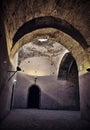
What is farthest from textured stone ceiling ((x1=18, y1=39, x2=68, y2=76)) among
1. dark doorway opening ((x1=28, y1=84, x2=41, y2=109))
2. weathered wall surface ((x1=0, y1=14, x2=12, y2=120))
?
weathered wall surface ((x1=0, y1=14, x2=12, y2=120))

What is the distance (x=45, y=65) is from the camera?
12719 millimetres

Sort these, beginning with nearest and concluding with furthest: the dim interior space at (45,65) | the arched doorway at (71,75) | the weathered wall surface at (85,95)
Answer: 1. the dim interior space at (45,65)
2. the weathered wall surface at (85,95)
3. the arched doorway at (71,75)

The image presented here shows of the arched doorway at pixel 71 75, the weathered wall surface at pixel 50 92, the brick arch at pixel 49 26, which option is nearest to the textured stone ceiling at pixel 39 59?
the arched doorway at pixel 71 75

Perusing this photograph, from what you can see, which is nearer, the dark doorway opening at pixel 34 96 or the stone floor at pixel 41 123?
the stone floor at pixel 41 123

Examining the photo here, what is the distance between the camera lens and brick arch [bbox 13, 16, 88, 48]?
18.7 ft

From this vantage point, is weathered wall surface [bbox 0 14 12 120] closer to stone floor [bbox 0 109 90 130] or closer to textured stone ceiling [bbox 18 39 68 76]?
stone floor [bbox 0 109 90 130]

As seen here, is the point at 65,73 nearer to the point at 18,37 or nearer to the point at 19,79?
the point at 19,79

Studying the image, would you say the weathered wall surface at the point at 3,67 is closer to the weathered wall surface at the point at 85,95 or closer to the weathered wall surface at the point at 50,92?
the weathered wall surface at the point at 85,95

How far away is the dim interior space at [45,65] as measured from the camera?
4543mm

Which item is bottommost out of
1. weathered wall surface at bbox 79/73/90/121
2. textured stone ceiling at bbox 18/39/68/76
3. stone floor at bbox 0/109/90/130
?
stone floor at bbox 0/109/90/130

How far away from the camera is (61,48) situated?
10.9 meters

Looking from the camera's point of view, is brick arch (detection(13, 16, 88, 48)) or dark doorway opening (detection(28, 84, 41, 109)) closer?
brick arch (detection(13, 16, 88, 48))

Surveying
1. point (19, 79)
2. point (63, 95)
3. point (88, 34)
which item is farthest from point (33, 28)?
point (63, 95)

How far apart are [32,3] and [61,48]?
22.5 feet
